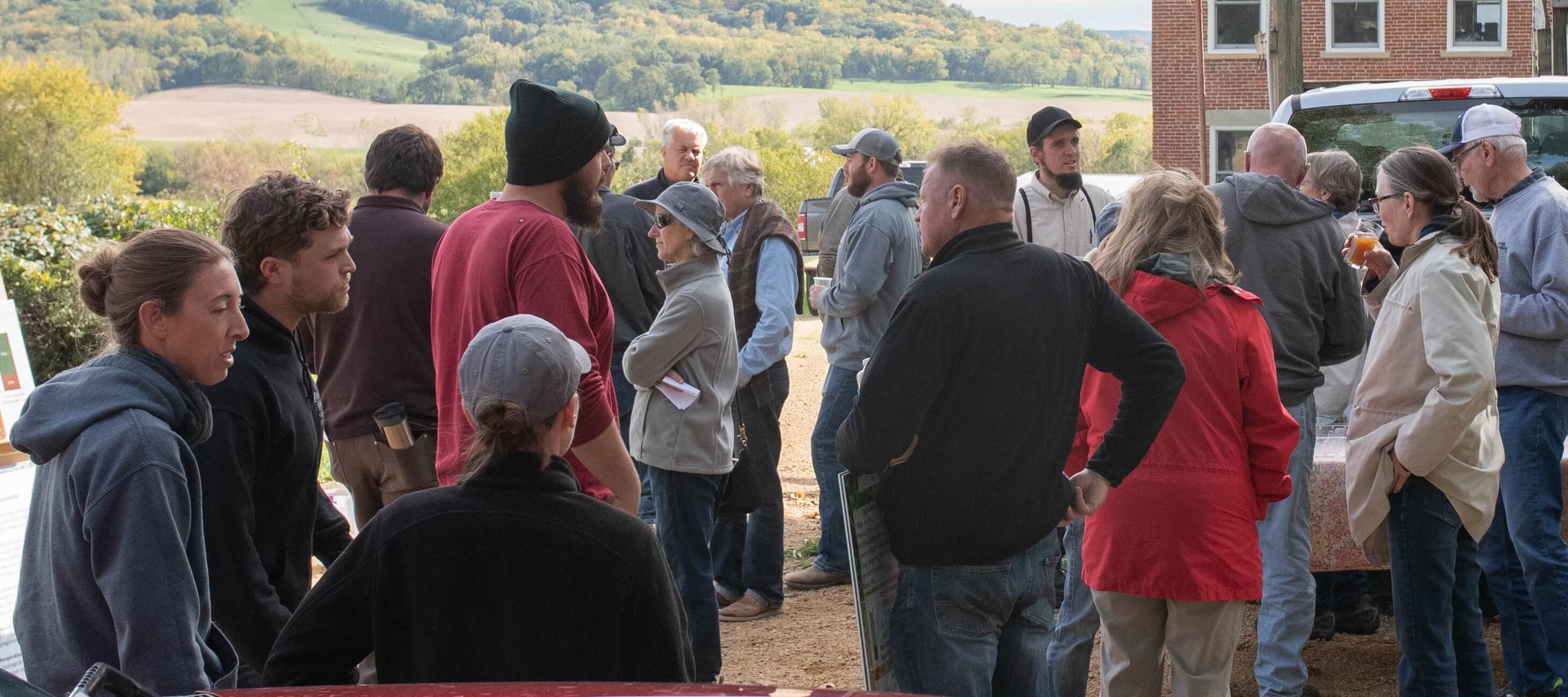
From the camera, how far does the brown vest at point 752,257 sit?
6066 millimetres

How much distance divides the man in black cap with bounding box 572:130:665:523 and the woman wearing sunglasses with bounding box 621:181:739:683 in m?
1.14

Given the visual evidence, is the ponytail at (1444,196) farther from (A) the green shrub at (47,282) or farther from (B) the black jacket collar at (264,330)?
(A) the green shrub at (47,282)

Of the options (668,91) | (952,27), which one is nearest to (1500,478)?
(668,91)

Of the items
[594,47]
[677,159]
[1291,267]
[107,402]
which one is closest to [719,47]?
[594,47]

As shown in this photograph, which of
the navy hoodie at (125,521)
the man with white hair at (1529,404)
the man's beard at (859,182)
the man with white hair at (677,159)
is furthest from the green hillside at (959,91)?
the navy hoodie at (125,521)

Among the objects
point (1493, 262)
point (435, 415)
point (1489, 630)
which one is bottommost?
point (1489, 630)

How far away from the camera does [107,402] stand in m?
2.43

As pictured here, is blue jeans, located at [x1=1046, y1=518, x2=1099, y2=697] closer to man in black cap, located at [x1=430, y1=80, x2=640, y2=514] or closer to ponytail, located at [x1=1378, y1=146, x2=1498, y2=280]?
ponytail, located at [x1=1378, y1=146, x2=1498, y2=280]

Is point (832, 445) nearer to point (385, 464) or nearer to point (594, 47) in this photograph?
point (385, 464)

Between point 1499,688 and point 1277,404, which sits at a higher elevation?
point 1277,404

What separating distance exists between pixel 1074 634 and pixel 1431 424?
1292 mm

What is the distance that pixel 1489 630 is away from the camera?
18.6 ft

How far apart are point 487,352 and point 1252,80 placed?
135 ft

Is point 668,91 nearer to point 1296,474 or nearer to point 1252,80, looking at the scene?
point 1252,80
